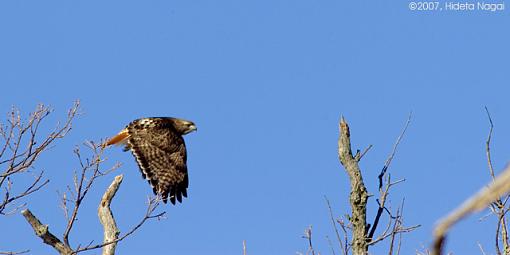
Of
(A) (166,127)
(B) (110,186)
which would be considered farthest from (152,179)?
(B) (110,186)

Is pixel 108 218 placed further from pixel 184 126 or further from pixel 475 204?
pixel 475 204

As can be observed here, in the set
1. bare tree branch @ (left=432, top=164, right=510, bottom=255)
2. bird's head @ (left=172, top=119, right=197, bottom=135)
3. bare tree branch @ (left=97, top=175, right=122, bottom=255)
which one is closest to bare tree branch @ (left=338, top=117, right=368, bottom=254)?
bare tree branch @ (left=97, top=175, right=122, bottom=255)

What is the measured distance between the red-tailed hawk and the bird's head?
2.95 ft

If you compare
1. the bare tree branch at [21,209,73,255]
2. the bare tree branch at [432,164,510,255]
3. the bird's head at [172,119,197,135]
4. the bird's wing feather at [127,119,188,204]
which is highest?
the bird's head at [172,119,197,135]

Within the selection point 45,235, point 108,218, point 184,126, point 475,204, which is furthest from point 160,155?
point 475,204

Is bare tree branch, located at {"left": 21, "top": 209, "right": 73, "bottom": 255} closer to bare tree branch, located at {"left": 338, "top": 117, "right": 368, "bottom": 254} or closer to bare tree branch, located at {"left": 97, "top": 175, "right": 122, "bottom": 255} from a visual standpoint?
bare tree branch, located at {"left": 97, "top": 175, "right": 122, "bottom": 255}

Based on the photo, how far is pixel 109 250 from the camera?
28.9 ft

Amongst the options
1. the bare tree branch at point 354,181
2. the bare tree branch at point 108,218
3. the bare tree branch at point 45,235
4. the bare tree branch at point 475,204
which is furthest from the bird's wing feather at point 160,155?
the bare tree branch at point 475,204

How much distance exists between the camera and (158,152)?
13148mm

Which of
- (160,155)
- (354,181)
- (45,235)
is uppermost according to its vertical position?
(160,155)

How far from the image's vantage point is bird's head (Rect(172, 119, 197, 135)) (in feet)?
49.4

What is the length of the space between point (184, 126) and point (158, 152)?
7.08 ft

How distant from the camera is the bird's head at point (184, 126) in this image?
15.1 meters

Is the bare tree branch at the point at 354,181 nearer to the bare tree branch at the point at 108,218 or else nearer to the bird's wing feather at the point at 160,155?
A: the bare tree branch at the point at 108,218
